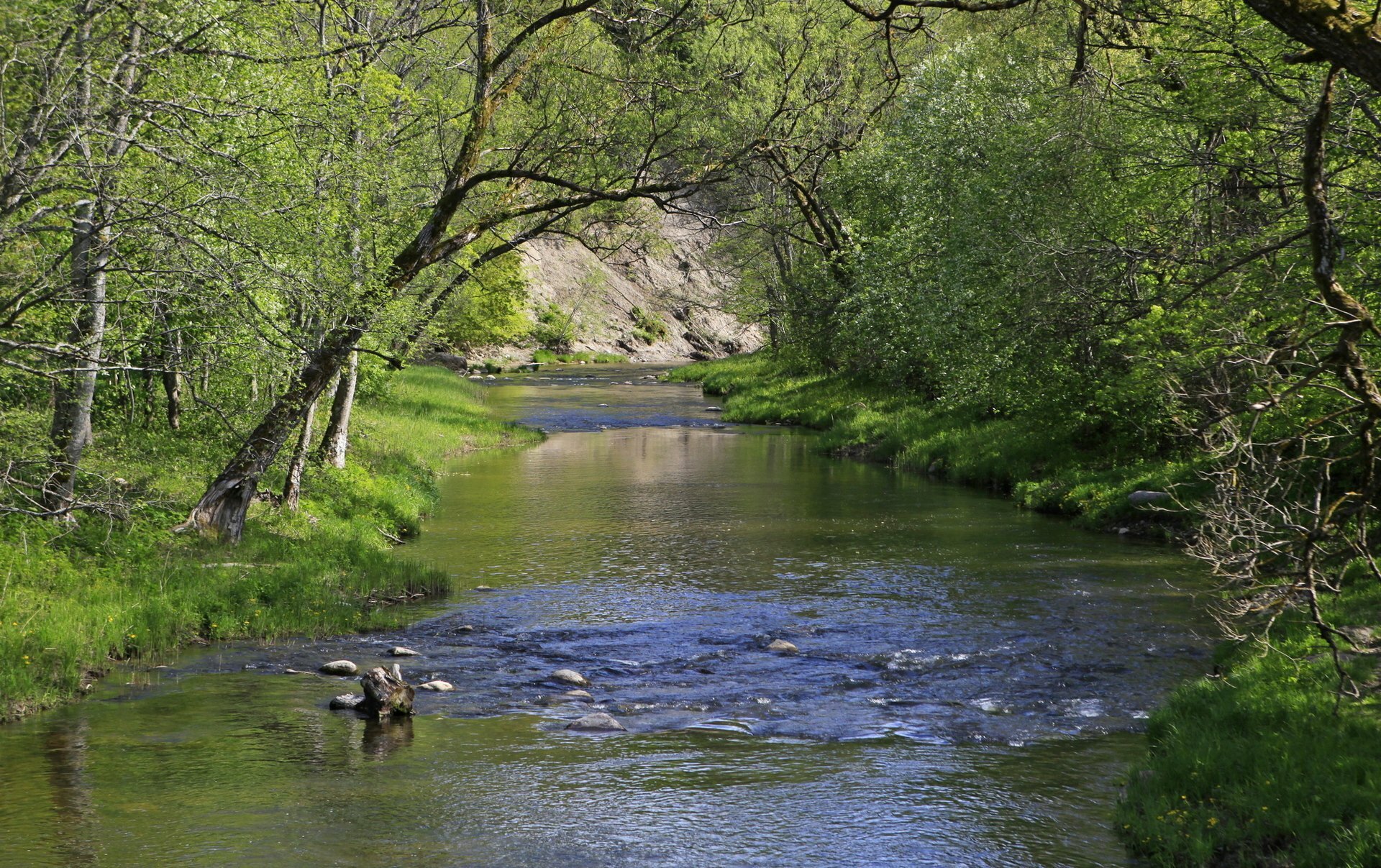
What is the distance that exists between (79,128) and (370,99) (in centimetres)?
767

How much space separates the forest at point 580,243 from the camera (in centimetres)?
1011

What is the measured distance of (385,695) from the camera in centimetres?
1220

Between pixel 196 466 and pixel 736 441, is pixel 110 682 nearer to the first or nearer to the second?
pixel 196 466

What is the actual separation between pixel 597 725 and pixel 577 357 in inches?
3204

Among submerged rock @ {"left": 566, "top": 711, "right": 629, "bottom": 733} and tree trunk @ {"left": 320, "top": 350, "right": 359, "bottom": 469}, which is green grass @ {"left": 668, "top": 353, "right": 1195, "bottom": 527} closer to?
submerged rock @ {"left": 566, "top": 711, "right": 629, "bottom": 733}

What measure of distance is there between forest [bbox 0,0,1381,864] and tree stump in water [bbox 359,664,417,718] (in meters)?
3.28

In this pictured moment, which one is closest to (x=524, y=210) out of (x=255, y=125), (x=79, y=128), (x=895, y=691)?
(x=255, y=125)

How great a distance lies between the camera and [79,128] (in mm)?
10766

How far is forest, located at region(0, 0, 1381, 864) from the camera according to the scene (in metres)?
10.1

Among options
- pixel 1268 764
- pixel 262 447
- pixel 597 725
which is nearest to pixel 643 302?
pixel 262 447

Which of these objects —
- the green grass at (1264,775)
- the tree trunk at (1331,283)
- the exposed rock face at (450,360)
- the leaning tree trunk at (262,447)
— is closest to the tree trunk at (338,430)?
the leaning tree trunk at (262,447)

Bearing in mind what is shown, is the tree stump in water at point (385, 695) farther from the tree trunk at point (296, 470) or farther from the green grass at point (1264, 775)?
the tree trunk at point (296, 470)

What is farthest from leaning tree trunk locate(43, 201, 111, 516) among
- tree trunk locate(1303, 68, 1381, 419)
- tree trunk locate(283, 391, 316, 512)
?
tree trunk locate(1303, 68, 1381, 419)

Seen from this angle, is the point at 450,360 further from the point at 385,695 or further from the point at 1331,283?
the point at 1331,283
